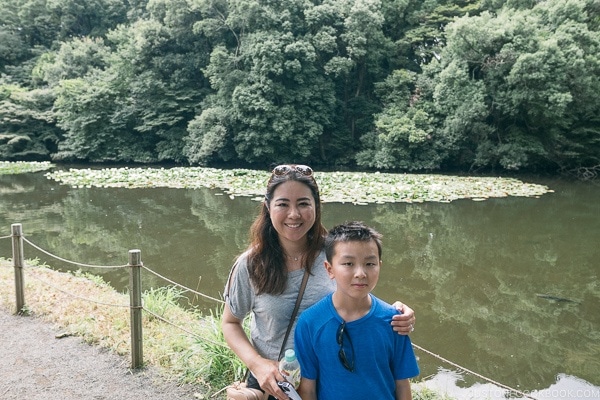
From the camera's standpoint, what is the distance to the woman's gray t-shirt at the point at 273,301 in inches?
59.1

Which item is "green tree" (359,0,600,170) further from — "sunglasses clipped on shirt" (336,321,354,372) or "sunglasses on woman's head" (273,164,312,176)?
"sunglasses clipped on shirt" (336,321,354,372)

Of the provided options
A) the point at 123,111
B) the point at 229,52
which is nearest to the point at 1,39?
the point at 123,111

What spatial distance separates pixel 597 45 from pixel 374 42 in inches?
312

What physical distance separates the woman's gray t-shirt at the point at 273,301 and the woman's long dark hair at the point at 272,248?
0.09 feet

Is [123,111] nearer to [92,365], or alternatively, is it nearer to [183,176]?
[183,176]

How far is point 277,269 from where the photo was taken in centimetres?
149

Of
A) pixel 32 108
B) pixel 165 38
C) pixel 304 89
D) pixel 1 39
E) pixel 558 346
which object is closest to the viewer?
pixel 558 346

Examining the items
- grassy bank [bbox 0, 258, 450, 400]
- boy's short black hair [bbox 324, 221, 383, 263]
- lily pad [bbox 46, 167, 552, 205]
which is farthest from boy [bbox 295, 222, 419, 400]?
lily pad [bbox 46, 167, 552, 205]

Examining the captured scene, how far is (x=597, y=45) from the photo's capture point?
596 inches

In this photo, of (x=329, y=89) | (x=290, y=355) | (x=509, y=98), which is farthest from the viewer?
(x=329, y=89)

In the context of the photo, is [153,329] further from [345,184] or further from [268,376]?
[345,184]

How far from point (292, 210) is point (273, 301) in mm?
303

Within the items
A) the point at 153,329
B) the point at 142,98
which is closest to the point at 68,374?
the point at 153,329

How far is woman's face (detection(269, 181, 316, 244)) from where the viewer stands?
4.87ft
